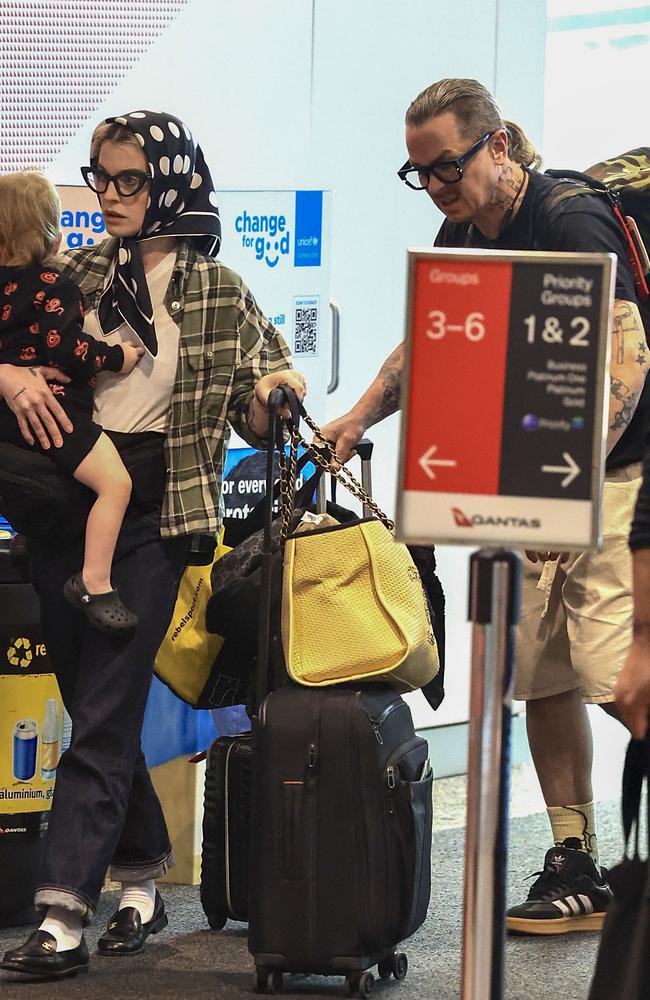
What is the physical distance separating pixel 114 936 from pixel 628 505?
52.2 inches

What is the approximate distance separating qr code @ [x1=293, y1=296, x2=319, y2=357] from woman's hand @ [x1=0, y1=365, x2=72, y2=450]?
4.91 feet

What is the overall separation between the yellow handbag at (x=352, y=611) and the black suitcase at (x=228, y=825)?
372 mm

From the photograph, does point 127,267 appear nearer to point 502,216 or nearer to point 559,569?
point 502,216

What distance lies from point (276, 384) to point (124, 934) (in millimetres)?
1113

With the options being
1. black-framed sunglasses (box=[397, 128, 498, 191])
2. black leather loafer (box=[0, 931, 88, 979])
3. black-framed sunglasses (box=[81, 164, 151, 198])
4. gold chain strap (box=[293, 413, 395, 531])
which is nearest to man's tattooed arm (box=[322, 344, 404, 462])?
gold chain strap (box=[293, 413, 395, 531])

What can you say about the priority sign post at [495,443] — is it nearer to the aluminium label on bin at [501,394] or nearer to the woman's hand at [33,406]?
the aluminium label on bin at [501,394]

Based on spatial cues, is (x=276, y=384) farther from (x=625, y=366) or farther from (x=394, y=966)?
(x=394, y=966)

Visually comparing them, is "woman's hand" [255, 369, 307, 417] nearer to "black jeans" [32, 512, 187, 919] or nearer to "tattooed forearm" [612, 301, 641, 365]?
"black jeans" [32, 512, 187, 919]

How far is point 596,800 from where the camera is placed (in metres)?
4.83

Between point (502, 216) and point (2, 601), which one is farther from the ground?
point (502, 216)

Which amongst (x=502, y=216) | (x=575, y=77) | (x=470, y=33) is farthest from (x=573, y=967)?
(x=575, y=77)

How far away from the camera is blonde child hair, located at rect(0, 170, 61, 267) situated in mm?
3012

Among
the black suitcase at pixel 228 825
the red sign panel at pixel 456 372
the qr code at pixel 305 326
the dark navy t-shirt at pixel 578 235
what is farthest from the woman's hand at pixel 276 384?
the qr code at pixel 305 326

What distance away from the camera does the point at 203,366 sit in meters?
3.09
